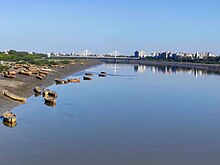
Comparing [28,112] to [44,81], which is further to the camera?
[44,81]

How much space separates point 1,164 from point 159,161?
816 centimetres

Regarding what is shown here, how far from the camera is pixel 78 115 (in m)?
31.7

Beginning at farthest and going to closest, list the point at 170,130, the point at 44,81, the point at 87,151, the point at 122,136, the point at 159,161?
the point at 44,81 → the point at 170,130 → the point at 122,136 → the point at 87,151 → the point at 159,161

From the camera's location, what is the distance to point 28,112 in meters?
Answer: 32.1

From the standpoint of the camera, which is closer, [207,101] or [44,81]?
[207,101]

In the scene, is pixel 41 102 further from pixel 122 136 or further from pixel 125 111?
pixel 122 136

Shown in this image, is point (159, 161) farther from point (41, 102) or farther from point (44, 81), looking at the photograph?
point (44, 81)

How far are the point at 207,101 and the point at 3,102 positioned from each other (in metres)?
25.1

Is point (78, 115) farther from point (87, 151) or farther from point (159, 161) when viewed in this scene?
point (159, 161)

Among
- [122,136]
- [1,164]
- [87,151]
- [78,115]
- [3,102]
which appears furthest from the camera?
[3,102]

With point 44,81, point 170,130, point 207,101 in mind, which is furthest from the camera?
point 44,81

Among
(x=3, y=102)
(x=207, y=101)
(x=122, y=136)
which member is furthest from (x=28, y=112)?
(x=207, y=101)

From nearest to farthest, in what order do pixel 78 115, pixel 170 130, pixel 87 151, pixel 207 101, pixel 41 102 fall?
1. pixel 87 151
2. pixel 170 130
3. pixel 78 115
4. pixel 41 102
5. pixel 207 101

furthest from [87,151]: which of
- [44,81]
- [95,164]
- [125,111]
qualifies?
[44,81]
